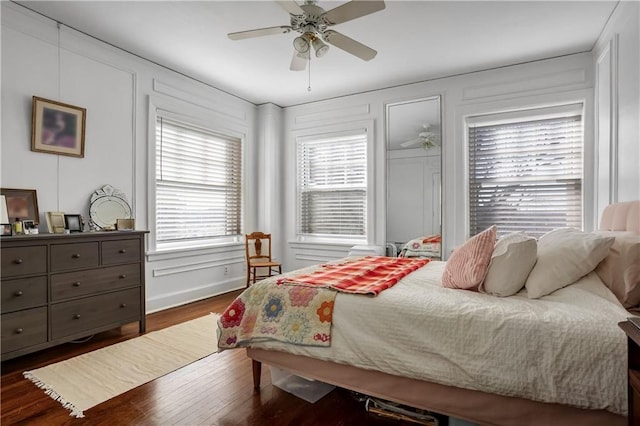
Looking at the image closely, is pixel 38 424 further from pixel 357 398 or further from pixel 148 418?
pixel 357 398

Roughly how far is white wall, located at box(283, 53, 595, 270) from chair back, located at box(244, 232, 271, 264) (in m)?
0.52

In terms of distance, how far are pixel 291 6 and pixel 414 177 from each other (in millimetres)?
2744

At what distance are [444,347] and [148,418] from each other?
160 centimetres

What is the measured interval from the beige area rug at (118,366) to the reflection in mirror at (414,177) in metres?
2.62

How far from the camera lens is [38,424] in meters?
1.83

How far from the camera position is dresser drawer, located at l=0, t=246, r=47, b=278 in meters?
2.34

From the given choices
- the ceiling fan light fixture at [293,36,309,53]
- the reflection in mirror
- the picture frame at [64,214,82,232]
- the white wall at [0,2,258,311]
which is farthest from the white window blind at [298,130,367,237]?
the picture frame at [64,214,82,232]

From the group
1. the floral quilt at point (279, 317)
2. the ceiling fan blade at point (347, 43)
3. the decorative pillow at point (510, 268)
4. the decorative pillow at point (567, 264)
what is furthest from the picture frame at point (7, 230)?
the decorative pillow at point (567, 264)

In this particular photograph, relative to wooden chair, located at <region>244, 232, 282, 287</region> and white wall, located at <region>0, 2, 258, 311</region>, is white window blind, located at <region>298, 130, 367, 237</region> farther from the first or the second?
white wall, located at <region>0, 2, 258, 311</region>

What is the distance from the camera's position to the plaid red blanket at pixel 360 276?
6.53 ft

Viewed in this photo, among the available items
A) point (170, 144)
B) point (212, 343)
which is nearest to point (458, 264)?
point (212, 343)

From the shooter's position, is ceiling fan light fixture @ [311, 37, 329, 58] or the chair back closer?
ceiling fan light fixture @ [311, 37, 329, 58]

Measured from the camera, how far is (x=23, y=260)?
2.43 m

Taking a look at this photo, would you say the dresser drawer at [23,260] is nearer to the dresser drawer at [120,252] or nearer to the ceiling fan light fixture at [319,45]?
the dresser drawer at [120,252]
